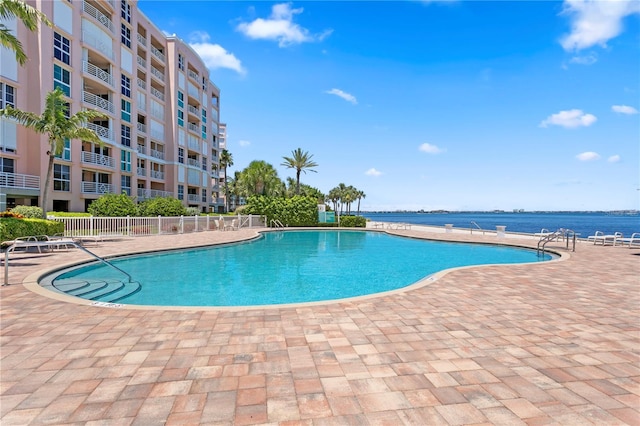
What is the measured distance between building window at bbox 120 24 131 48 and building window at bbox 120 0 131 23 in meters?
0.79

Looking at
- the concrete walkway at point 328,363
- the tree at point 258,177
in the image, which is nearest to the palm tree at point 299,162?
the tree at point 258,177

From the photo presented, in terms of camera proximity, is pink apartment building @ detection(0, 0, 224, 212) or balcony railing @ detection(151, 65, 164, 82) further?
balcony railing @ detection(151, 65, 164, 82)

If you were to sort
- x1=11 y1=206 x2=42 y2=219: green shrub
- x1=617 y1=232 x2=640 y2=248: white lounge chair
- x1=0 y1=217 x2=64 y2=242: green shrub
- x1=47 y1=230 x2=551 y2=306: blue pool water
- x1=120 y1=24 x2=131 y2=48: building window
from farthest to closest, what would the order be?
x1=120 y1=24 x2=131 y2=48: building window
x1=11 y1=206 x2=42 y2=219: green shrub
x1=617 y1=232 x2=640 y2=248: white lounge chair
x1=0 y1=217 x2=64 y2=242: green shrub
x1=47 y1=230 x2=551 y2=306: blue pool water

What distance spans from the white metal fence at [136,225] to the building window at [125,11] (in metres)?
21.5

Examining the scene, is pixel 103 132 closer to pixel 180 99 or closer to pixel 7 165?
pixel 7 165

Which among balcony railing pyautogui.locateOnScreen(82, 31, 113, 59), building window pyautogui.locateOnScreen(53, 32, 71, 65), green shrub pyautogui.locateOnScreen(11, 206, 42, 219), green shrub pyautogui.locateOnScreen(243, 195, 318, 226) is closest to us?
green shrub pyautogui.locateOnScreen(11, 206, 42, 219)

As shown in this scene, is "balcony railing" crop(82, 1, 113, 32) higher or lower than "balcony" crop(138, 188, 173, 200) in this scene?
higher

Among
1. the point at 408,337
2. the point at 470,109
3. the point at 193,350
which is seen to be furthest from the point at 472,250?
the point at 470,109

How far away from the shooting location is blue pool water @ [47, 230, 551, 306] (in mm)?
8180

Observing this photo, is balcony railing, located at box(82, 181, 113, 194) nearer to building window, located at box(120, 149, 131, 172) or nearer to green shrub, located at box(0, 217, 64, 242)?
building window, located at box(120, 149, 131, 172)

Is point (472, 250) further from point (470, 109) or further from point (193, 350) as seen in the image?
point (470, 109)

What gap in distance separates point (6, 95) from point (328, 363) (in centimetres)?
2758

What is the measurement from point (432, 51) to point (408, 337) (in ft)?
70.1

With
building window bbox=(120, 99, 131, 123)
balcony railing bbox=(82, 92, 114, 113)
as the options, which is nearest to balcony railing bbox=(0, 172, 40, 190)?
balcony railing bbox=(82, 92, 114, 113)
